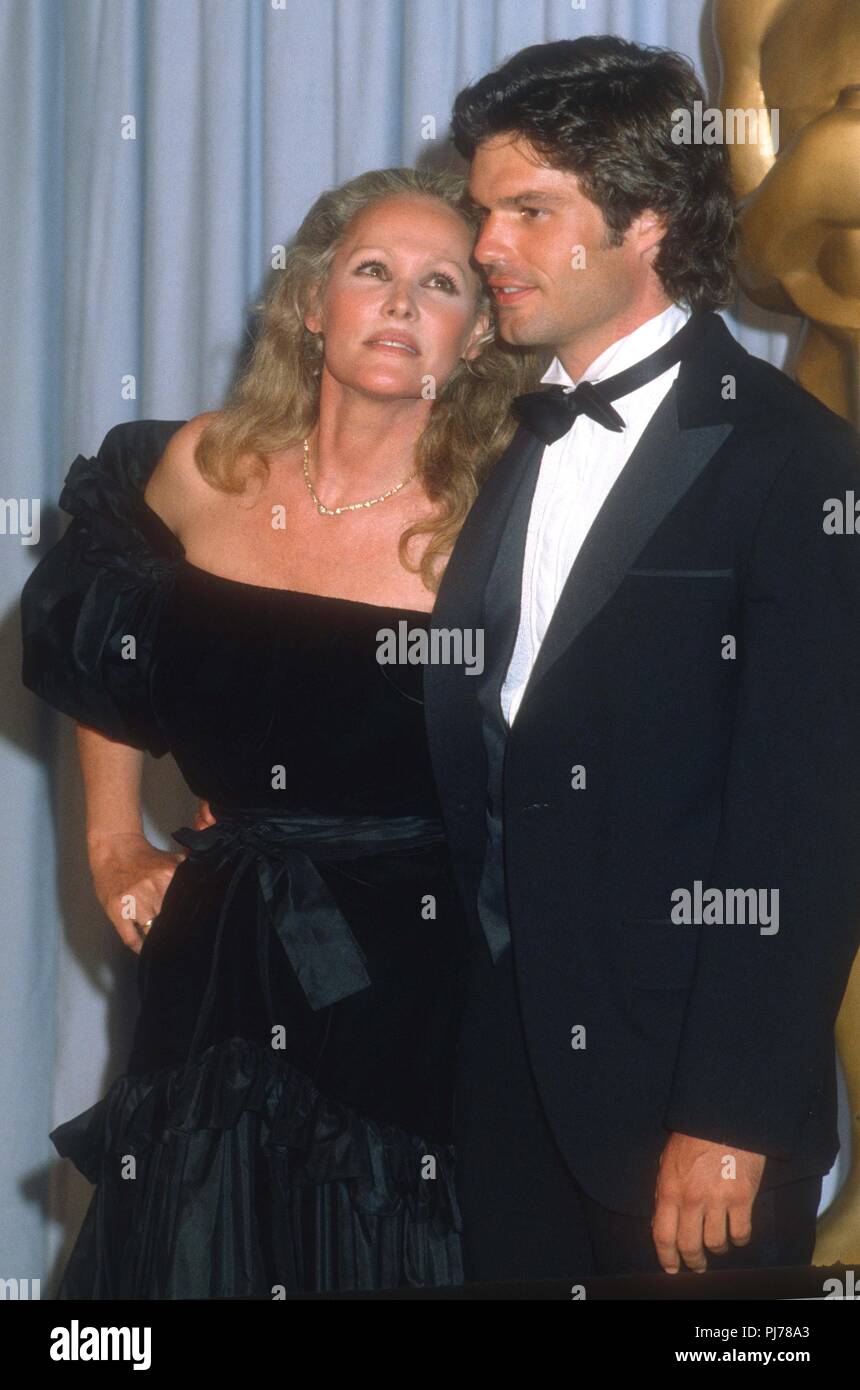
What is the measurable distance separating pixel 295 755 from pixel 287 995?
21 cm

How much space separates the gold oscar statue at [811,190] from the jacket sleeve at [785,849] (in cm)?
45

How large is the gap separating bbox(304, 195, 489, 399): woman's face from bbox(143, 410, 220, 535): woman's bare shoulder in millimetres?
179

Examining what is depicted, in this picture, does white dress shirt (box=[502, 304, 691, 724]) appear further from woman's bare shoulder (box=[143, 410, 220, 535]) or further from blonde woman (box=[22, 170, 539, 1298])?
woman's bare shoulder (box=[143, 410, 220, 535])

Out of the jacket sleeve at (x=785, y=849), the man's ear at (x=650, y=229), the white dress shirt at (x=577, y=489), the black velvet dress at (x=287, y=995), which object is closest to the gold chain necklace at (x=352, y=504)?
the black velvet dress at (x=287, y=995)

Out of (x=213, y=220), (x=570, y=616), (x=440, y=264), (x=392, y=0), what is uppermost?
(x=392, y=0)

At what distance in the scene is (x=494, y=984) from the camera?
140 centimetres

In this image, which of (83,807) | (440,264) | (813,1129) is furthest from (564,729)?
(83,807)

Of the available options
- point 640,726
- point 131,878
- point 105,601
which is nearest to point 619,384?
point 640,726

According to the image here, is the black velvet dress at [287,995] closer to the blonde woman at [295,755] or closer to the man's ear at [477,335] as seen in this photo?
the blonde woman at [295,755]

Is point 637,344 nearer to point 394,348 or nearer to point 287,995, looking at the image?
point 394,348

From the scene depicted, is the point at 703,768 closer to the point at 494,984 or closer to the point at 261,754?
the point at 494,984

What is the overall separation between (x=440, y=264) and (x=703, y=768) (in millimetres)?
582

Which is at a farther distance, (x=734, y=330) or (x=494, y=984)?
(x=734, y=330)

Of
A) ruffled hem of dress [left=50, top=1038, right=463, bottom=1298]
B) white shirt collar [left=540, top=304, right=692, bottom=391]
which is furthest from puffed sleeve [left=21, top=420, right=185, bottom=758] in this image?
white shirt collar [left=540, top=304, right=692, bottom=391]
